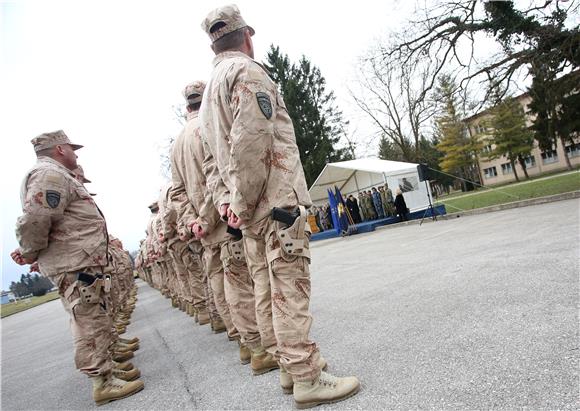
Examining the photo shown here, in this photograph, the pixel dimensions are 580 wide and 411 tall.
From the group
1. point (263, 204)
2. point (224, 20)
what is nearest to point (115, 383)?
point (263, 204)

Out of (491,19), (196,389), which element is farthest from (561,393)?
(491,19)

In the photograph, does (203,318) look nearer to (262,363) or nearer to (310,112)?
(262,363)

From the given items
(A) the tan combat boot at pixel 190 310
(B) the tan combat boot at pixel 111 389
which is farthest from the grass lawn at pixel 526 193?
(B) the tan combat boot at pixel 111 389

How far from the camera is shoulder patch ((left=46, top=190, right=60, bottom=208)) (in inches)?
127

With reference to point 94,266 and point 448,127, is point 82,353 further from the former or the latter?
point 448,127

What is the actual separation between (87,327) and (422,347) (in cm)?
261

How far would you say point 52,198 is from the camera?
10.7 ft

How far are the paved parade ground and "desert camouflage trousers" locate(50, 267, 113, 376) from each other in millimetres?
354

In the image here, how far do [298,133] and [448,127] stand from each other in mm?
22428

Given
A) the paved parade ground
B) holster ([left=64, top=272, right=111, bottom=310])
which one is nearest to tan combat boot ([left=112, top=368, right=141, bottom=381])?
the paved parade ground

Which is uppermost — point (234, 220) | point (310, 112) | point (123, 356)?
point (310, 112)

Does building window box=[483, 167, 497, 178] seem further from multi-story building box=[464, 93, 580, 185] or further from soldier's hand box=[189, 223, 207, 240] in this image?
soldier's hand box=[189, 223, 207, 240]

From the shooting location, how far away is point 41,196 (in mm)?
3209

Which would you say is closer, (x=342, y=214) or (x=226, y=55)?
(x=226, y=55)
